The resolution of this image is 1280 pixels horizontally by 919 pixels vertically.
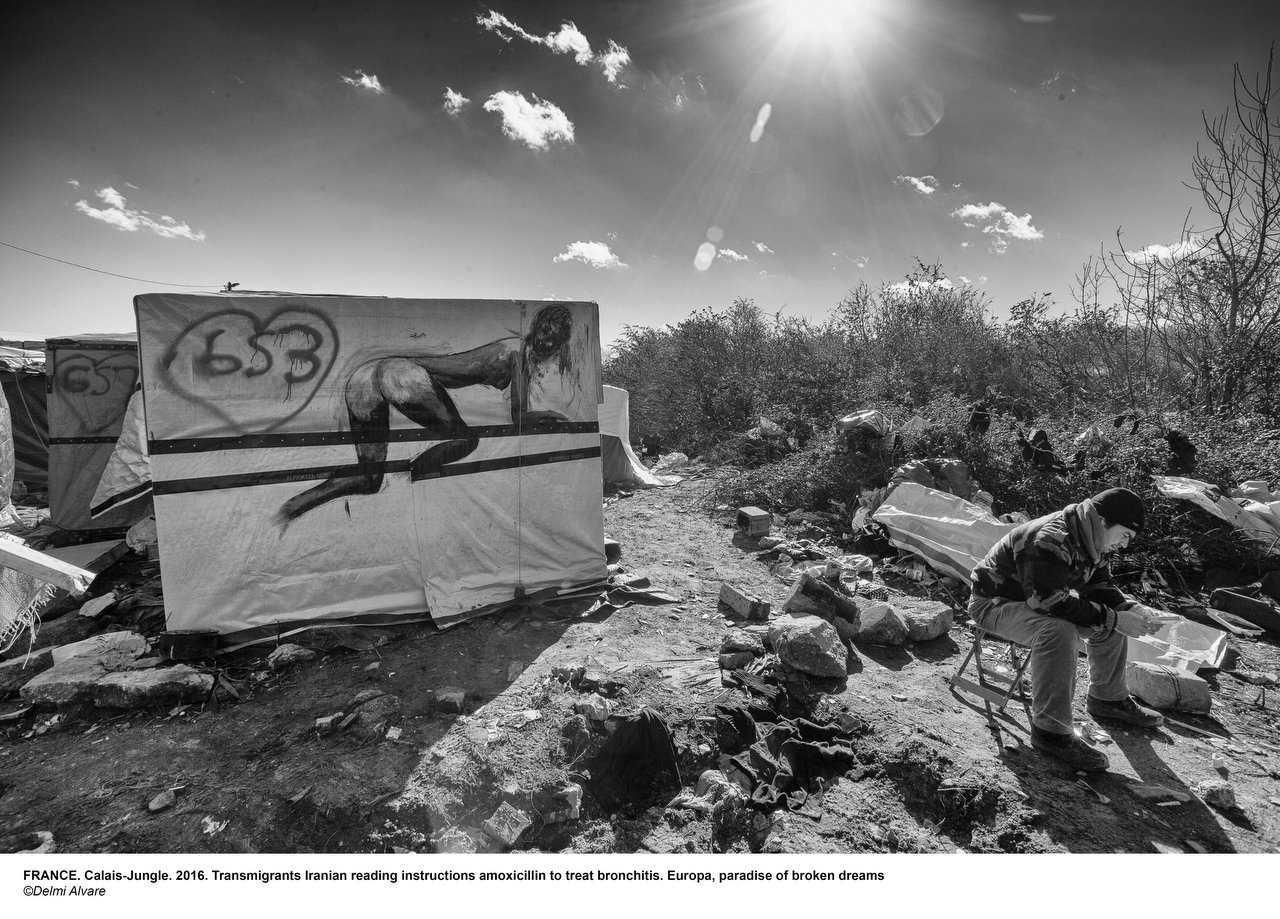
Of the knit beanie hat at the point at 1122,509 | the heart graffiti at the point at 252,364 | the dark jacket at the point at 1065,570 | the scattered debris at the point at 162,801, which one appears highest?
the heart graffiti at the point at 252,364

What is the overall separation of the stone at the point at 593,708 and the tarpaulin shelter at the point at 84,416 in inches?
259

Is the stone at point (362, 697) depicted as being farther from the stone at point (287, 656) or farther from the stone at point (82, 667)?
the stone at point (82, 667)

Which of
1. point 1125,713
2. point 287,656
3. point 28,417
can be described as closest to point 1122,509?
point 1125,713

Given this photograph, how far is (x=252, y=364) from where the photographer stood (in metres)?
3.39

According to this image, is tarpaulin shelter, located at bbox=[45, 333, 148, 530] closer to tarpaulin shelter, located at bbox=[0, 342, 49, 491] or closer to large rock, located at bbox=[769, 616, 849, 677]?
tarpaulin shelter, located at bbox=[0, 342, 49, 491]

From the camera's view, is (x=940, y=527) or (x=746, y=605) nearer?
(x=746, y=605)

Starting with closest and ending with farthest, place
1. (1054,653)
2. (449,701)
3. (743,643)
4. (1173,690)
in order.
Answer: (1054,653), (449,701), (1173,690), (743,643)

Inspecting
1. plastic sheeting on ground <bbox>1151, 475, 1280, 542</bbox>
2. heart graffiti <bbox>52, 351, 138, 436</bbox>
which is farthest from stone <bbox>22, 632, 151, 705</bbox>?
plastic sheeting on ground <bbox>1151, 475, 1280, 542</bbox>

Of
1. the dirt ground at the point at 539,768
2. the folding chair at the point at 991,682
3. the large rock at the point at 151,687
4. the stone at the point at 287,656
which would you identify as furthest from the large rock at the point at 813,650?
the large rock at the point at 151,687

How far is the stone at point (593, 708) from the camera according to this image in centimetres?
270

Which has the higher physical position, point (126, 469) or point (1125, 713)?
point (126, 469)

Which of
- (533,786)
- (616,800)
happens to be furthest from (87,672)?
(616,800)

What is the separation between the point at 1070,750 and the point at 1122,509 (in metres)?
1.22

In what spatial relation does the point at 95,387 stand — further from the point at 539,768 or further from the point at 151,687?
the point at 539,768
